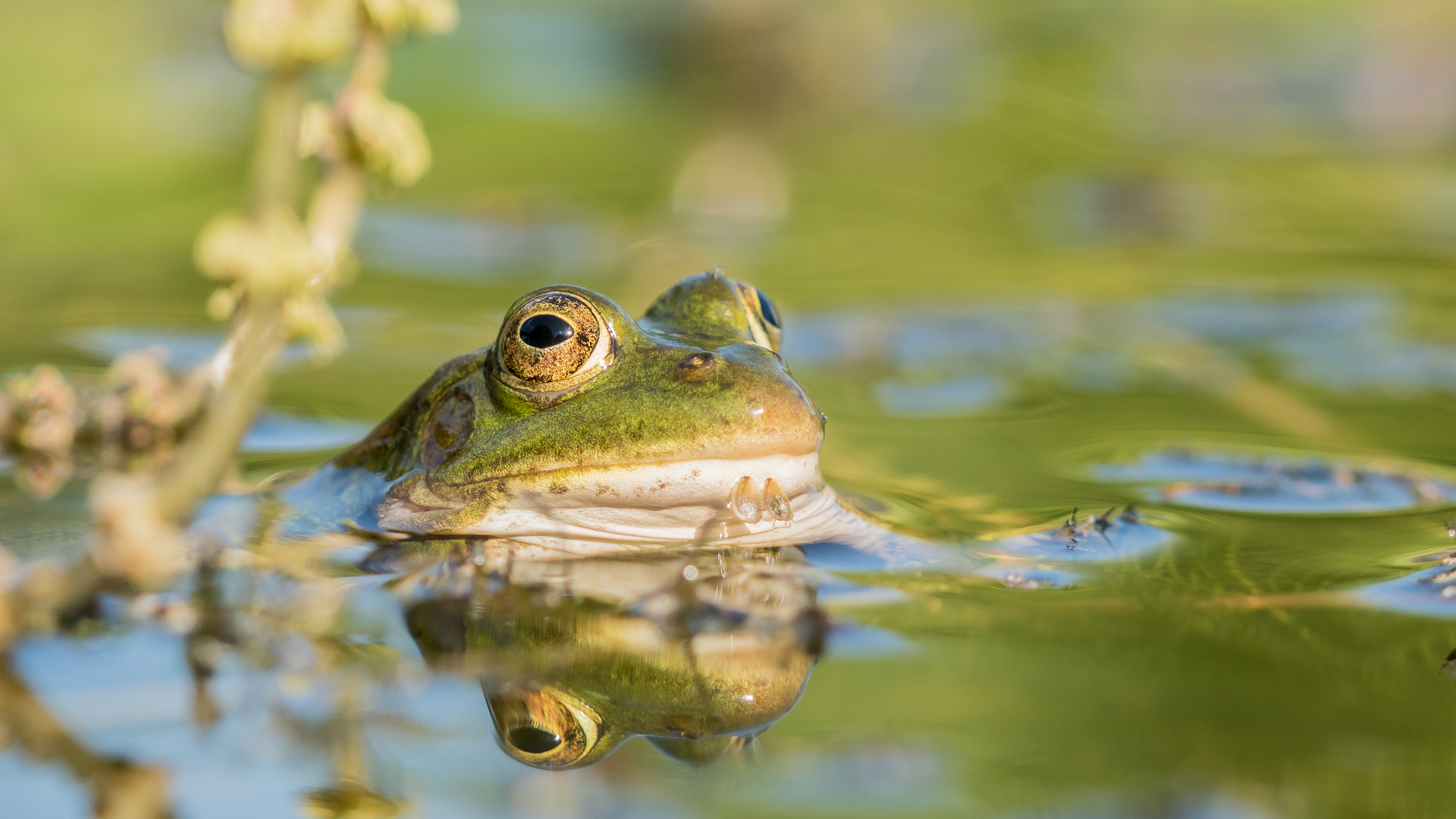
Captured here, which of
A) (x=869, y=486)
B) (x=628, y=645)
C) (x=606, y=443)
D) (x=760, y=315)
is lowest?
(x=869, y=486)

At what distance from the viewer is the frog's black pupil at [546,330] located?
3.23 meters

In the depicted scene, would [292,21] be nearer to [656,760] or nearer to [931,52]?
[656,760]

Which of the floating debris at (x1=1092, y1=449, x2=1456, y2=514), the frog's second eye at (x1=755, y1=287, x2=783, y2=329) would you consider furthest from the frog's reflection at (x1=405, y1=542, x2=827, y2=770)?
the floating debris at (x1=1092, y1=449, x2=1456, y2=514)

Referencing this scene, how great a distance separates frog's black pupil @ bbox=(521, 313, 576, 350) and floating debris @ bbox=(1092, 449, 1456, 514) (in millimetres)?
1791

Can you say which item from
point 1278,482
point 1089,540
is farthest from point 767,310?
point 1278,482

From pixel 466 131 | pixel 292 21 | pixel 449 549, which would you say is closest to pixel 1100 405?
pixel 449 549

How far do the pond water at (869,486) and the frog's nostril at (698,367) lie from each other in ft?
1.41

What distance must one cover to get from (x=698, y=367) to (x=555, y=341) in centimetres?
34

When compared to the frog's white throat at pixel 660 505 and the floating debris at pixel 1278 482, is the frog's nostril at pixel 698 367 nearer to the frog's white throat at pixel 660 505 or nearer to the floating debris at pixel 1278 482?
the frog's white throat at pixel 660 505

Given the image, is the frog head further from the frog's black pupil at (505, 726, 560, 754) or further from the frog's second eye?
the frog's black pupil at (505, 726, 560, 754)

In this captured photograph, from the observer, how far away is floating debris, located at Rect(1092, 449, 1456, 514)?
3.88 metres

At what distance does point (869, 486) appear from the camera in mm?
4113

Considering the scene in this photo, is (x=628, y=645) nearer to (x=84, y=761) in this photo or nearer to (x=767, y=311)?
(x=84, y=761)

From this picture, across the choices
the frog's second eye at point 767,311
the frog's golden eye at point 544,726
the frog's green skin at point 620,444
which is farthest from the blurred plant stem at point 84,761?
the frog's second eye at point 767,311
